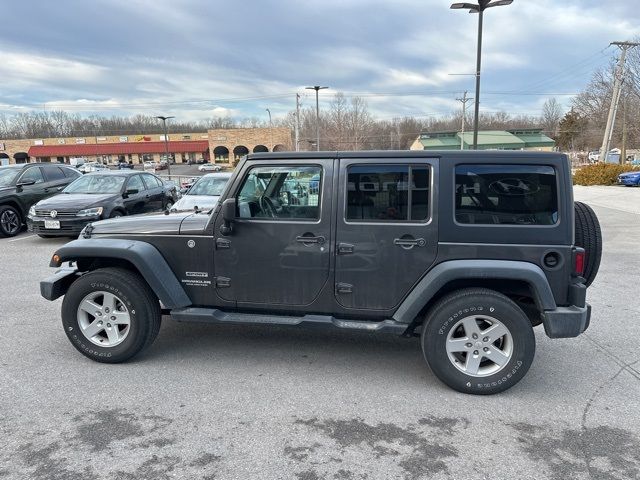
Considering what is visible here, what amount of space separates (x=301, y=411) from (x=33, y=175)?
11.3 meters

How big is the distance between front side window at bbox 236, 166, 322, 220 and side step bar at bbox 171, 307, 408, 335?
842 millimetres

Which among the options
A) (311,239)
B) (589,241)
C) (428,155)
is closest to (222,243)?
(311,239)

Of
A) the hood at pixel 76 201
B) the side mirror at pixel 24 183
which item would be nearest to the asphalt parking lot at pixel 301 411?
the hood at pixel 76 201

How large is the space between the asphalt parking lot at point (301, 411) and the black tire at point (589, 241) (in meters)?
0.95

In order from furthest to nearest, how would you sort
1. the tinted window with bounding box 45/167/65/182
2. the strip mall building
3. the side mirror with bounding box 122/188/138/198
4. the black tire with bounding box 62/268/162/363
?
the strip mall building < the tinted window with bounding box 45/167/65/182 < the side mirror with bounding box 122/188/138/198 < the black tire with bounding box 62/268/162/363

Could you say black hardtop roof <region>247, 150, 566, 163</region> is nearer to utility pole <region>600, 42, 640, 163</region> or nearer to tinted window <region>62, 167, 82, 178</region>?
tinted window <region>62, 167, 82, 178</region>

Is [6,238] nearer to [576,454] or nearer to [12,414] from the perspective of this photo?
[12,414]

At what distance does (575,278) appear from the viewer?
329 centimetres

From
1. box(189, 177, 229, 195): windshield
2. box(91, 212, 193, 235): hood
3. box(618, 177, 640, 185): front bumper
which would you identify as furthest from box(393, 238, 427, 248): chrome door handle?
box(618, 177, 640, 185): front bumper

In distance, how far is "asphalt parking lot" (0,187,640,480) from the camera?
8.30 feet

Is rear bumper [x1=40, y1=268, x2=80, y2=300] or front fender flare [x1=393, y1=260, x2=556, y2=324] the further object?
rear bumper [x1=40, y1=268, x2=80, y2=300]

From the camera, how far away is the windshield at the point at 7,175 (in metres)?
10.6

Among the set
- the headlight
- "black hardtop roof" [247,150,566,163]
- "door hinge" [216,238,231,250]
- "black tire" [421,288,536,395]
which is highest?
"black hardtop roof" [247,150,566,163]

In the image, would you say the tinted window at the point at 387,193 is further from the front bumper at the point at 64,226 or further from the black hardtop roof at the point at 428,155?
the front bumper at the point at 64,226
